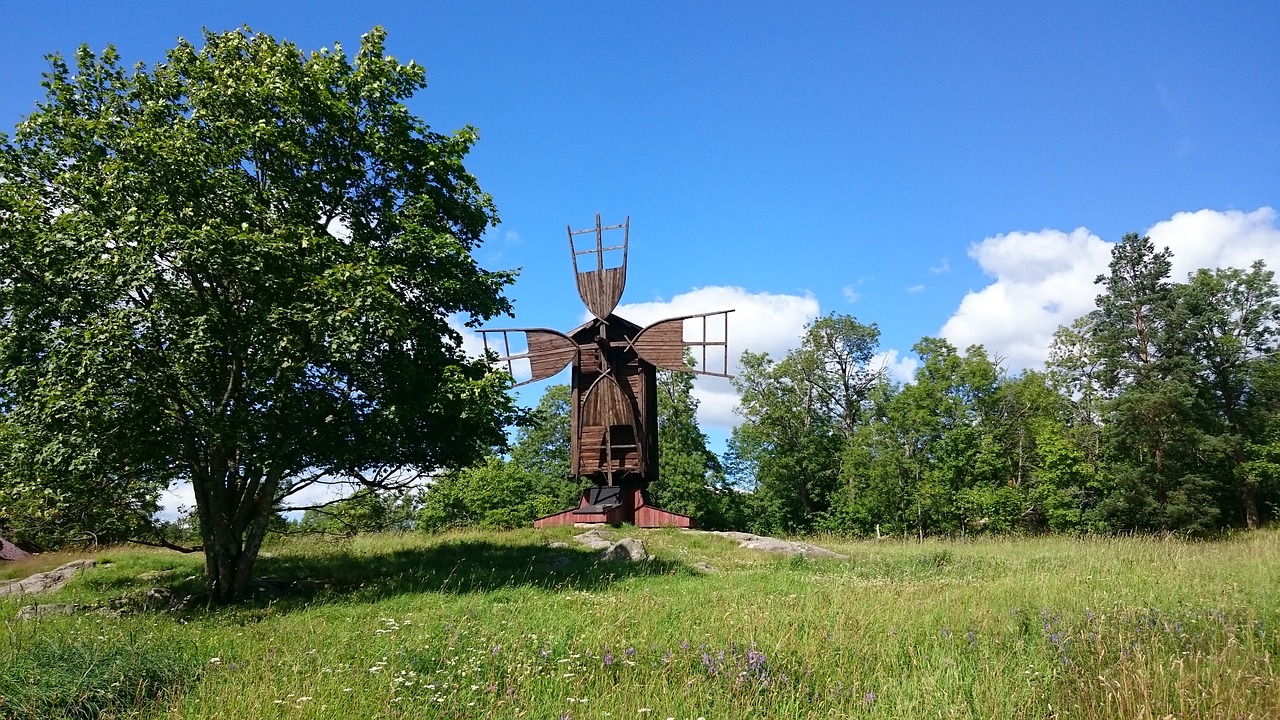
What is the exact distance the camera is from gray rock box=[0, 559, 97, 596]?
13783 millimetres

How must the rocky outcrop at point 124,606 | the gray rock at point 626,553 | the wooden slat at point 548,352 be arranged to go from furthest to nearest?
the wooden slat at point 548,352 → the gray rock at point 626,553 → the rocky outcrop at point 124,606

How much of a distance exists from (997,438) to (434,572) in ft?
104

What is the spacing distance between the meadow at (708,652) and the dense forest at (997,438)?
2070 centimetres

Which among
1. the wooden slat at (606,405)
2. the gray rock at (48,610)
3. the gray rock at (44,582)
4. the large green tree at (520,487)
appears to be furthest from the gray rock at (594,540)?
the large green tree at (520,487)

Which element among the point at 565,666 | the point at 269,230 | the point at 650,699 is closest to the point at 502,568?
the point at 269,230

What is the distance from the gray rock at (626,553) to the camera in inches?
601

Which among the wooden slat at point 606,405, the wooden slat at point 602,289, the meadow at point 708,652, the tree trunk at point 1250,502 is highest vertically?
the wooden slat at point 602,289

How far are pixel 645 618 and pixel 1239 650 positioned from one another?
16.2 ft

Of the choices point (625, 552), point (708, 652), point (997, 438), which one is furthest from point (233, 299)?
point (997, 438)

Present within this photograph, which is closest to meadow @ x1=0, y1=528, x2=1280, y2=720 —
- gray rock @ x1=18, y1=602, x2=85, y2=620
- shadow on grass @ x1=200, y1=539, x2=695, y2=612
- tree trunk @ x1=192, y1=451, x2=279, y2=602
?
gray rock @ x1=18, y1=602, x2=85, y2=620

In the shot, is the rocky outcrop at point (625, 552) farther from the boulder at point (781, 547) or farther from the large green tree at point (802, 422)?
the large green tree at point (802, 422)

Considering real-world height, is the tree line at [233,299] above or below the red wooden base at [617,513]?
above

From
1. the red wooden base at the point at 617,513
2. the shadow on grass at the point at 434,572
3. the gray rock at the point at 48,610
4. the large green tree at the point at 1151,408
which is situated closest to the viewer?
the gray rock at the point at 48,610

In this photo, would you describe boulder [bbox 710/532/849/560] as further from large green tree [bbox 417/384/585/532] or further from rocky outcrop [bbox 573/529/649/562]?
large green tree [bbox 417/384/585/532]
